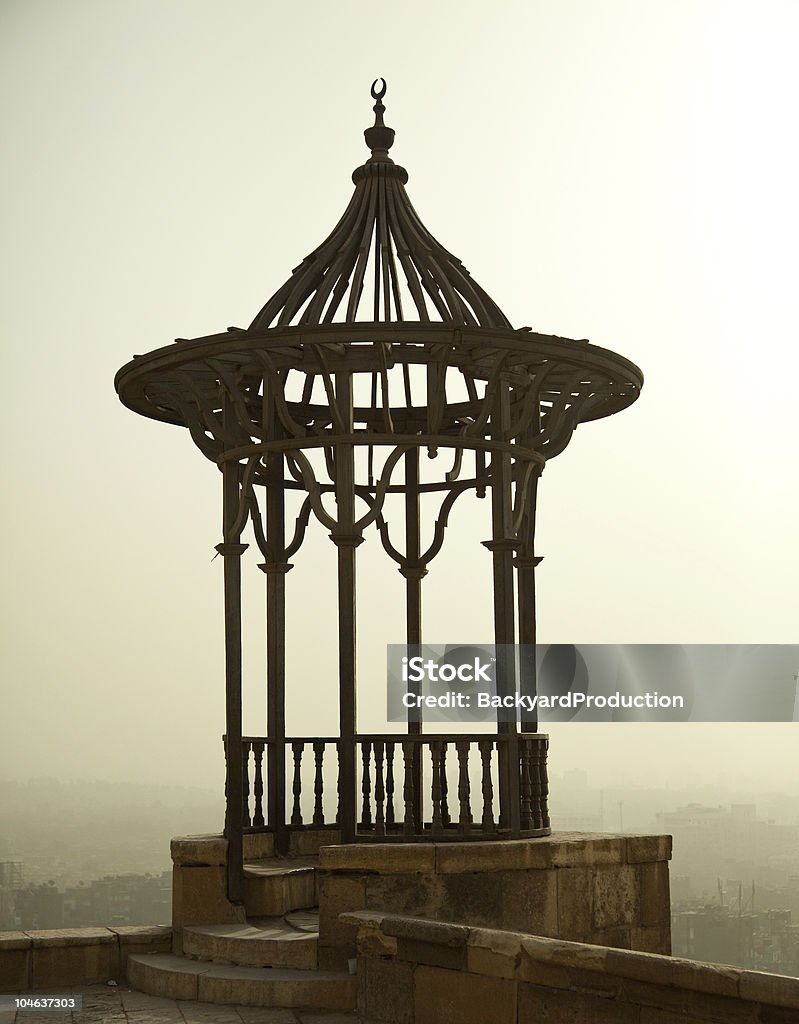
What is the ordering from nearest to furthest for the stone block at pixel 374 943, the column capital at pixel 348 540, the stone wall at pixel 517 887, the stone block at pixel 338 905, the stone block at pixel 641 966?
the stone block at pixel 641 966 < the stone block at pixel 374 943 < the stone block at pixel 338 905 < the stone wall at pixel 517 887 < the column capital at pixel 348 540

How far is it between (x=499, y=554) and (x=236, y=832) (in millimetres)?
2738

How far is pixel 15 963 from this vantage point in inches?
406

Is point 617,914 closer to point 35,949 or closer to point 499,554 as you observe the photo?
point 499,554

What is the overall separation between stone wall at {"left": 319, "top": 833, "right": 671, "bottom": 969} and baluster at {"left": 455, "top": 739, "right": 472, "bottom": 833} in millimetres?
311

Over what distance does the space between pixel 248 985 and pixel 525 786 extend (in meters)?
2.60

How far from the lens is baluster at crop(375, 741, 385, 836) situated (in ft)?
32.6

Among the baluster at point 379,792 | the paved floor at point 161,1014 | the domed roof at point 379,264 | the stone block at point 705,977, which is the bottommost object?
the paved floor at point 161,1014

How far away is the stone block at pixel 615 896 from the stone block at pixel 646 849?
0.08m

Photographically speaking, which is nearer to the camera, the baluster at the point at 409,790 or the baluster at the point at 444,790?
the baluster at the point at 409,790

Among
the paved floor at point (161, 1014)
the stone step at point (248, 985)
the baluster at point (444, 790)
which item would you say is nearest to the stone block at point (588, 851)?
the baluster at point (444, 790)

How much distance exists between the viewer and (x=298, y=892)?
10.7m

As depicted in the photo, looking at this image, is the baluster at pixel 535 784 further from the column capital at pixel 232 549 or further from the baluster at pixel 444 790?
the column capital at pixel 232 549

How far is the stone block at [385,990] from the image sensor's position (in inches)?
325

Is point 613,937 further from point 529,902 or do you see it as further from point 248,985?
point 248,985
